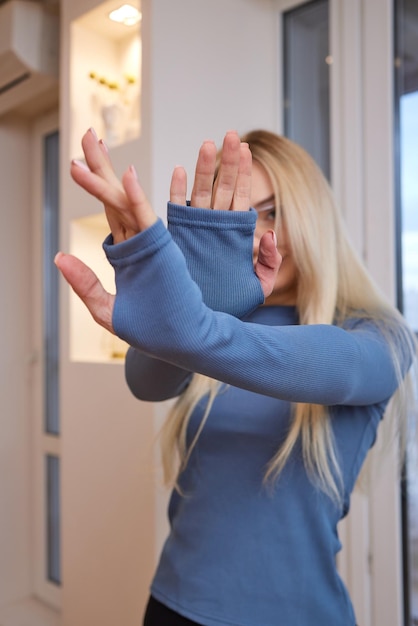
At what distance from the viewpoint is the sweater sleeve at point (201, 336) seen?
43 cm

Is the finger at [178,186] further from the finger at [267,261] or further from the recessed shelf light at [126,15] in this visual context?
the recessed shelf light at [126,15]

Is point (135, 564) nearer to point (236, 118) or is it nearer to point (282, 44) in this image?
A: point (236, 118)

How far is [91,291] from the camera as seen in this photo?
0.47m

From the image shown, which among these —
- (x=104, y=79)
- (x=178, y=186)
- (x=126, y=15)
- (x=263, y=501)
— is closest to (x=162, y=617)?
(x=263, y=501)

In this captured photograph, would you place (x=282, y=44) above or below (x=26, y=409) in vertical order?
above

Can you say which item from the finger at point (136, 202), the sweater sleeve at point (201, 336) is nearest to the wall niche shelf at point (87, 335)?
the sweater sleeve at point (201, 336)

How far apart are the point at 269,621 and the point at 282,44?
1.56 metres

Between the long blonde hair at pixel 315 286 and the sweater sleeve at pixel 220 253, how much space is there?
0.31 meters

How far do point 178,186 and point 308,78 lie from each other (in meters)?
1.40

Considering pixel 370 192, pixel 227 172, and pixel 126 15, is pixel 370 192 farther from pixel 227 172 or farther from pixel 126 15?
pixel 227 172

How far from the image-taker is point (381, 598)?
4.97 ft

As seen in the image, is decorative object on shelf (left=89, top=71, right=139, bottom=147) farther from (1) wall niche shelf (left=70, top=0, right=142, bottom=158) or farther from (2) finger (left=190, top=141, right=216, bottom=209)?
(2) finger (left=190, top=141, right=216, bottom=209)

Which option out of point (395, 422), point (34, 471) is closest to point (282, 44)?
point (395, 422)

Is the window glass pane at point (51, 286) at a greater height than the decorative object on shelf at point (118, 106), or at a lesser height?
lesser
